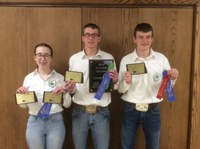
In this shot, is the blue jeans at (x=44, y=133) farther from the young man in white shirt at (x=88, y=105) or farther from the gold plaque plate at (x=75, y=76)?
the gold plaque plate at (x=75, y=76)

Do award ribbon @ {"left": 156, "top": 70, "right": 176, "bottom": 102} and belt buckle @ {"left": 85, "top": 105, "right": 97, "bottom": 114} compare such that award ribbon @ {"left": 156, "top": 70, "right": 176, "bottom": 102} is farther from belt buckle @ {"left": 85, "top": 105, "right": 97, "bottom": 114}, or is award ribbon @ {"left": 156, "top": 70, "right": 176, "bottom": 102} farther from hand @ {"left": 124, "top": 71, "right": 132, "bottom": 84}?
belt buckle @ {"left": 85, "top": 105, "right": 97, "bottom": 114}

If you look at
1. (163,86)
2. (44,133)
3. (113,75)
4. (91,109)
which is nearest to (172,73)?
(163,86)

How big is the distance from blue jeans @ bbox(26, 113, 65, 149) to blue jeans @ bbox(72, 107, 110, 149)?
6.2 inches

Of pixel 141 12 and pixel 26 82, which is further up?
pixel 141 12

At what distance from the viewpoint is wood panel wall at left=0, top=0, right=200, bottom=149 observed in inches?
101

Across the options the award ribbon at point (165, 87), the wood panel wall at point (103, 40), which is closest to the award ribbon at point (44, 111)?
the wood panel wall at point (103, 40)

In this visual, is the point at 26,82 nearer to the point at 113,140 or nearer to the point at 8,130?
the point at 8,130

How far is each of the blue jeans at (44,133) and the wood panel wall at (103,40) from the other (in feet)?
1.58

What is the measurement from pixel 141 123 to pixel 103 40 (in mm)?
876

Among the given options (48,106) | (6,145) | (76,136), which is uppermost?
(48,106)

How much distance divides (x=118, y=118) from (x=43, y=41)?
104 cm

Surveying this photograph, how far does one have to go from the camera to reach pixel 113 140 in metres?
2.71

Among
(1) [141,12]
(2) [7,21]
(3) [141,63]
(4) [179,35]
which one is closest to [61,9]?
(2) [7,21]

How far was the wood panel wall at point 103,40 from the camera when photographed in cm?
257
